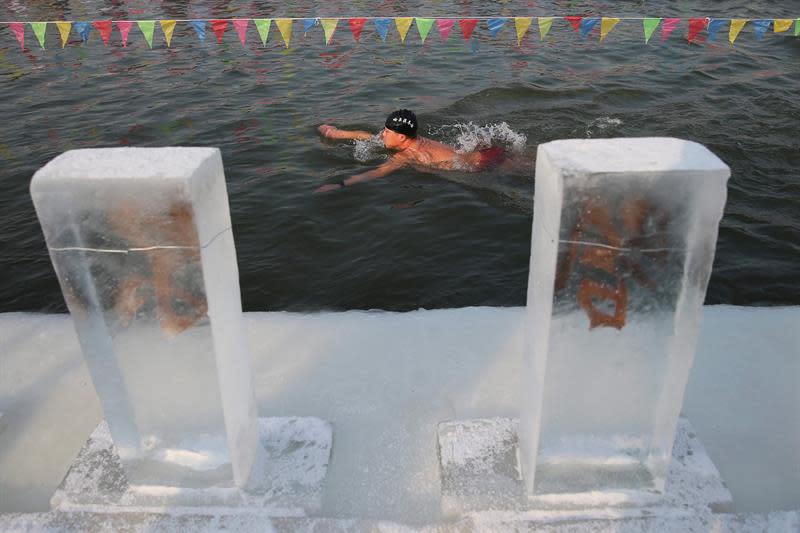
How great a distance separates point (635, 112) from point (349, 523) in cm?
790

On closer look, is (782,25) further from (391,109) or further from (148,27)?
(148,27)

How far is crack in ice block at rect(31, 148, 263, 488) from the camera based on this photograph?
1.86m

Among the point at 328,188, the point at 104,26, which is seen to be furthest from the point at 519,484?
the point at 104,26

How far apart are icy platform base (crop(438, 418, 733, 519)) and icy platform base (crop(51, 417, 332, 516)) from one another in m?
0.54

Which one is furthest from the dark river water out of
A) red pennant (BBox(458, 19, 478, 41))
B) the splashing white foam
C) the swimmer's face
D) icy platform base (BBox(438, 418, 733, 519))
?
icy platform base (BBox(438, 418, 733, 519))

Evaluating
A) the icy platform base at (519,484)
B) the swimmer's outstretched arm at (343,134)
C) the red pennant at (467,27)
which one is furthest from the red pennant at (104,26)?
the icy platform base at (519,484)

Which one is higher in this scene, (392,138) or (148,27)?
(148,27)

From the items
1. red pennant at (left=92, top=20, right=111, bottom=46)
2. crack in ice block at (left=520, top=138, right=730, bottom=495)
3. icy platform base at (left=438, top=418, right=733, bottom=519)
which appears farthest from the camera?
red pennant at (left=92, top=20, right=111, bottom=46)

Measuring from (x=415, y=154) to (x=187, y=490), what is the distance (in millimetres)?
5365

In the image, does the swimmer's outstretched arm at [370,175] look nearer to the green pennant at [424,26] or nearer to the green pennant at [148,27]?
the green pennant at [424,26]

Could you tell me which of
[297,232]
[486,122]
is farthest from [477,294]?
[486,122]

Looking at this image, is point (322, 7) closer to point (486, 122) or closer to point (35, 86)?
point (35, 86)

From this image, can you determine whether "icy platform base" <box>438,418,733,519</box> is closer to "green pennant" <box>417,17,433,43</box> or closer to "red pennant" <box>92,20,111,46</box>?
"green pennant" <box>417,17,433,43</box>

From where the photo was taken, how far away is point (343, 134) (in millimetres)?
7816
